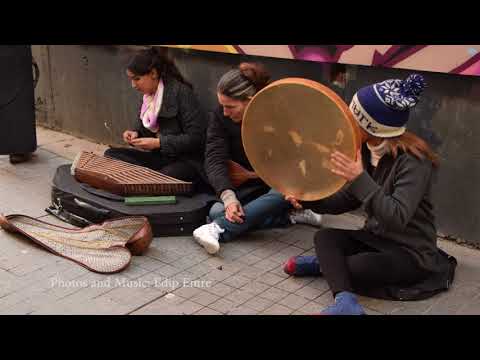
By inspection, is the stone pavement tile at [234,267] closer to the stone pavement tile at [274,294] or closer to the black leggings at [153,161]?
the stone pavement tile at [274,294]

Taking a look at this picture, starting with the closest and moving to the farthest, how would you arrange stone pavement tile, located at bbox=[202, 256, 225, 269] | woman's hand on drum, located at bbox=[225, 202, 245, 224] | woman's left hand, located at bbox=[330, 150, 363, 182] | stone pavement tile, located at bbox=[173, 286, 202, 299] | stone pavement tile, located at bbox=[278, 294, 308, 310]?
woman's left hand, located at bbox=[330, 150, 363, 182] < stone pavement tile, located at bbox=[278, 294, 308, 310] < stone pavement tile, located at bbox=[173, 286, 202, 299] < stone pavement tile, located at bbox=[202, 256, 225, 269] < woman's hand on drum, located at bbox=[225, 202, 245, 224]

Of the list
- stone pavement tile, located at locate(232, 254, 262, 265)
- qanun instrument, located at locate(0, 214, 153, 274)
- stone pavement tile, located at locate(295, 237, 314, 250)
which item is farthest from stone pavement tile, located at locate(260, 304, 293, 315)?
qanun instrument, located at locate(0, 214, 153, 274)

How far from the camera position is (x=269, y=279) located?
3.54 metres

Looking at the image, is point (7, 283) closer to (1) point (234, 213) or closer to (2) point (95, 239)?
(2) point (95, 239)

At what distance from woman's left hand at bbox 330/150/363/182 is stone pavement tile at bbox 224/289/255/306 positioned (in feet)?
2.80

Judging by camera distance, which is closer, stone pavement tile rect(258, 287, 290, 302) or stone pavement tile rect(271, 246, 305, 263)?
stone pavement tile rect(258, 287, 290, 302)

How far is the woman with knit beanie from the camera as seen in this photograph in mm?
2918

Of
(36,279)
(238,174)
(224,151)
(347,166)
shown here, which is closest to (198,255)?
(238,174)

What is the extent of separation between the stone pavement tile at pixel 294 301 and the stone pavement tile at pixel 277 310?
0.10ft

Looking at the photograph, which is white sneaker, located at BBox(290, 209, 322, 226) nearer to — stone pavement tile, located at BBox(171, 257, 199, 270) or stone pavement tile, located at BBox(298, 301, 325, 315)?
stone pavement tile, located at BBox(171, 257, 199, 270)

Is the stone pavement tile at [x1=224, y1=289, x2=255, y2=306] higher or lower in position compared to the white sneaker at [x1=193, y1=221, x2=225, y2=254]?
lower

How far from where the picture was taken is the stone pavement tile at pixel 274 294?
11.0ft
